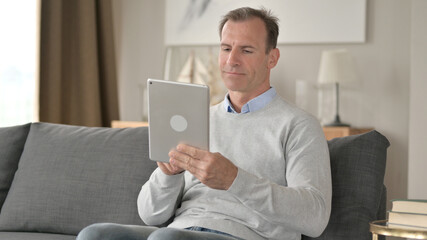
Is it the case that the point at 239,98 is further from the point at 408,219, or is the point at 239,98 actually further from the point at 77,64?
the point at 77,64

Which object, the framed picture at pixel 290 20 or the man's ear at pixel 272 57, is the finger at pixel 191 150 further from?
the framed picture at pixel 290 20

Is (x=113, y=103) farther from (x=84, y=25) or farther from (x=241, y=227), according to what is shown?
(x=241, y=227)

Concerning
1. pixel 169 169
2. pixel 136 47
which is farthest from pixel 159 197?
pixel 136 47

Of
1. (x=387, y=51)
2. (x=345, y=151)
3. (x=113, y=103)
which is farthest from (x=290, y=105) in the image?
(x=113, y=103)

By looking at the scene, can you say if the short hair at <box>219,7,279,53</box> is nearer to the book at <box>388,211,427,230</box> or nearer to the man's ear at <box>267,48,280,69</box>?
the man's ear at <box>267,48,280,69</box>

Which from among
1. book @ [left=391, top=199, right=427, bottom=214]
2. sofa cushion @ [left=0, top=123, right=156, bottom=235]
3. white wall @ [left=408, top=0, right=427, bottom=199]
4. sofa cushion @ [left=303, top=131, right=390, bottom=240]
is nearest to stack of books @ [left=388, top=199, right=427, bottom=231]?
book @ [left=391, top=199, right=427, bottom=214]

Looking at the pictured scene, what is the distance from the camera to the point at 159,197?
6.11 ft

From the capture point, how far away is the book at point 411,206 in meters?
1.68

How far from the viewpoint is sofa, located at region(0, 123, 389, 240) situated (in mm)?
1912

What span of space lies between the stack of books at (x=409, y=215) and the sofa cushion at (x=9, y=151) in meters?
1.44

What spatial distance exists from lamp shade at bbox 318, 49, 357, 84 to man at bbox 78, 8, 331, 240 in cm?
213

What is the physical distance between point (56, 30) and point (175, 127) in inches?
111

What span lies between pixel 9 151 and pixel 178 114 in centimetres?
107

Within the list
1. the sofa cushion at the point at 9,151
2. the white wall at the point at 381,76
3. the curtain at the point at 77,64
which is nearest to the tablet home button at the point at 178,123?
the sofa cushion at the point at 9,151
